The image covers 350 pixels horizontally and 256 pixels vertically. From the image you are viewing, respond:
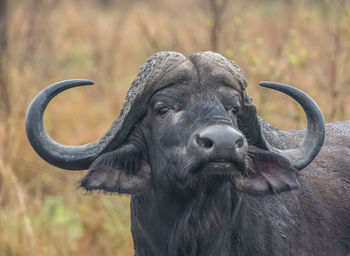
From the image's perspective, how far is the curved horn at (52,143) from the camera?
2871 mm

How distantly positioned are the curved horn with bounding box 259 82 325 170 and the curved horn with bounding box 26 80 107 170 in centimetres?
86

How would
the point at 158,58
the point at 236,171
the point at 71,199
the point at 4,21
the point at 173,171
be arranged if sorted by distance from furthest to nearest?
the point at 4,21 → the point at 71,199 → the point at 158,58 → the point at 173,171 → the point at 236,171

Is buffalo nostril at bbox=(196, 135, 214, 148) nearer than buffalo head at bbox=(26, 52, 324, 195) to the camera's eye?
Yes

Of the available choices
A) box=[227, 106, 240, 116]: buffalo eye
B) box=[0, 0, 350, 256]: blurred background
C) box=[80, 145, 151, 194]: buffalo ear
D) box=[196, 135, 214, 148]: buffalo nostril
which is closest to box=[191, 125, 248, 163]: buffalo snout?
box=[196, 135, 214, 148]: buffalo nostril

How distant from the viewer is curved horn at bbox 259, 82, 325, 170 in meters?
3.03

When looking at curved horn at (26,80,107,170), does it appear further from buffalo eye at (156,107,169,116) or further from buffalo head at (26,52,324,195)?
buffalo eye at (156,107,169,116)

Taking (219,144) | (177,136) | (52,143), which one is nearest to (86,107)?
(52,143)

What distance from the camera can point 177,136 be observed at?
9.02 ft

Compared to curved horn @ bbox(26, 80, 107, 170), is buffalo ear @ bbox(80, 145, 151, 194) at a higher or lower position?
lower

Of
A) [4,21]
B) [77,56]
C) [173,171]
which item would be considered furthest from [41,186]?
[77,56]

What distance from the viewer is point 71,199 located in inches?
227

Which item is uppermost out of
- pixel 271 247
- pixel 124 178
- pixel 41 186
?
pixel 124 178

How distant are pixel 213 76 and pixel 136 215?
2.65 ft

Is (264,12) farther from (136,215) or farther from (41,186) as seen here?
(136,215)
